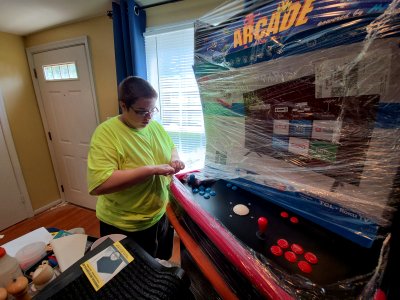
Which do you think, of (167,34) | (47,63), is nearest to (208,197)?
(167,34)

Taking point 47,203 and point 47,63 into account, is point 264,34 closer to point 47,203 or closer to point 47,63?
→ point 47,63

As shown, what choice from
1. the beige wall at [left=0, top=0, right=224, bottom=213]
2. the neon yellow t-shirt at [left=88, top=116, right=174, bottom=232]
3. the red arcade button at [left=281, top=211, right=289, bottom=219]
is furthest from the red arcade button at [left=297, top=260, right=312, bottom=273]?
Answer: the beige wall at [left=0, top=0, right=224, bottom=213]

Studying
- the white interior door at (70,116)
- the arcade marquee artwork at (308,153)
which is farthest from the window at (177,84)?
the arcade marquee artwork at (308,153)

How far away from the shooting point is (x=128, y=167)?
3.20 ft

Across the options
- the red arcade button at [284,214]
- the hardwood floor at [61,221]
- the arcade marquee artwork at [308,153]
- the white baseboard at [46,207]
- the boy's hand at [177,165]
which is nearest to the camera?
the arcade marquee artwork at [308,153]

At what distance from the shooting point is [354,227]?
1.55 feet

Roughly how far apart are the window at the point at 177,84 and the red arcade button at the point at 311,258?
1.18 metres

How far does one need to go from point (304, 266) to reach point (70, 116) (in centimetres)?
264

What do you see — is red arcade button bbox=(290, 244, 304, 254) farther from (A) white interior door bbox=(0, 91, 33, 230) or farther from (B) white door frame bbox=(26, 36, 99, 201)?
(A) white interior door bbox=(0, 91, 33, 230)

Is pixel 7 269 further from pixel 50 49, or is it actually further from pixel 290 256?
pixel 50 49

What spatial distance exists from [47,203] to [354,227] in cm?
328

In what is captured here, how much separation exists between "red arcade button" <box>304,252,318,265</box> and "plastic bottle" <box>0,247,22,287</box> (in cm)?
84

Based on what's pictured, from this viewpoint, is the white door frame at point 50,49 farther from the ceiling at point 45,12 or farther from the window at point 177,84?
the window at point 177,84

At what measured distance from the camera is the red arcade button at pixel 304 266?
1.44 feet
